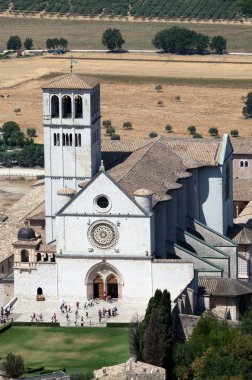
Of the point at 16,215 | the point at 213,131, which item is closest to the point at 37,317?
the point at 16,215

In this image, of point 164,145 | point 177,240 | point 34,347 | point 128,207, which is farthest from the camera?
point 164,145

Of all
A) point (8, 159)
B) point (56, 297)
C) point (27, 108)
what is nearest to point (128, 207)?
point (56, 297)

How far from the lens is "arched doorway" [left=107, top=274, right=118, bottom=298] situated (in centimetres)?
10300

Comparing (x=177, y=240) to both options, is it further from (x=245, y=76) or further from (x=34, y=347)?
(x=245, y=76)

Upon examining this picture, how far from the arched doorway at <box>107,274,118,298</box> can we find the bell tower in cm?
607

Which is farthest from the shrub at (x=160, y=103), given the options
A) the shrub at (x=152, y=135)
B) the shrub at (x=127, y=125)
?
the shrub at (x=152, y=135)

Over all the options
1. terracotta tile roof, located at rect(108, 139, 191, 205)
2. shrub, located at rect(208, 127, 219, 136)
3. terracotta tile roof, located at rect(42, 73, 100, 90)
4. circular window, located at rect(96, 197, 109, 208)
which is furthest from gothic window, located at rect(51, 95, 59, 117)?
shrub, located at rect(208, 127, 219, 136)

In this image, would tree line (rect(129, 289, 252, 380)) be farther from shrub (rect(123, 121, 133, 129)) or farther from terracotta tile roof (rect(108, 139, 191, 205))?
shrub (rect(123, 121, 133, 129))

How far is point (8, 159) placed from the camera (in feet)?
508

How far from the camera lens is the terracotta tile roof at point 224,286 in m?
102

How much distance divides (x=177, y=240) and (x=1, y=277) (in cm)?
1033

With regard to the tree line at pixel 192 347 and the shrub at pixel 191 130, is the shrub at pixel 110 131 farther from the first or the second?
the tree line at pixel 192 347

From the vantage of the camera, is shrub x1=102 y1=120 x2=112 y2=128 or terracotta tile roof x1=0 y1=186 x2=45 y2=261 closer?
terracotta tile roof x1=0 y1=186 x2=45 y2=261

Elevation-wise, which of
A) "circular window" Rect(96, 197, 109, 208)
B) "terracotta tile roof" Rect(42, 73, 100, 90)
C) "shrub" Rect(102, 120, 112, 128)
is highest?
"terracotta tile roof" Rect(42, 73, 100, 90)
